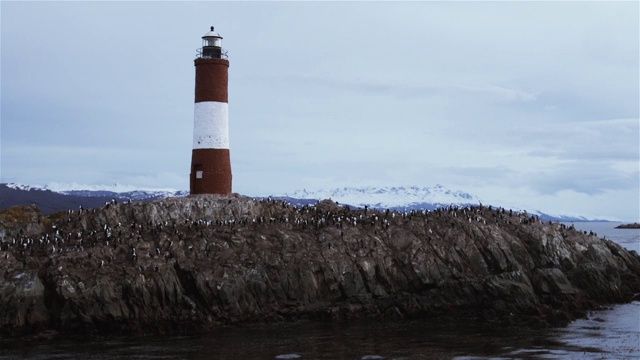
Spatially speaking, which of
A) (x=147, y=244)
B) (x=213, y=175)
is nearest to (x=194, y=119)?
(x=213, y=175)

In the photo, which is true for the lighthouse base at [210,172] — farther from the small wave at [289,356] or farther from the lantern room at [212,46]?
the small wave at [289,356]

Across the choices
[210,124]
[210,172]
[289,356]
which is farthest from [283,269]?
[210,124]

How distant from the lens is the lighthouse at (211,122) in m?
64.8

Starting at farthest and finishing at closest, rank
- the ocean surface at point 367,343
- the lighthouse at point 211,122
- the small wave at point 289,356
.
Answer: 1. the lighthouse at point 211,122
2. the ocean surface at point 367,343
3. the small wave at point 289,356

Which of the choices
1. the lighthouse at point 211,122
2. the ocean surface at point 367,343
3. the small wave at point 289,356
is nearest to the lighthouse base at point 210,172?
the lighthouse at point 211,122

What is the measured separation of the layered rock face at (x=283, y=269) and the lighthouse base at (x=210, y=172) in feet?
10.8

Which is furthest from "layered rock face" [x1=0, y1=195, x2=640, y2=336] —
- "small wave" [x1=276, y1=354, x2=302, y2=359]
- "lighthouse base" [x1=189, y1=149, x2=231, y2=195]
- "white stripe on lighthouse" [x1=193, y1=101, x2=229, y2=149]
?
"small wave" [x1=276, y1=354, x2=302, y2=359]

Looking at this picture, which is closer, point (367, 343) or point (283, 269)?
point (367, 343)

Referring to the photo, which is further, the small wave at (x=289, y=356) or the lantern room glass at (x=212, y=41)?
the lantern room glass at (x=212, y=41)

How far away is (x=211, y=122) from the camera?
65.1 meters

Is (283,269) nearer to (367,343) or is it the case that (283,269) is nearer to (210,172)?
(367,343)

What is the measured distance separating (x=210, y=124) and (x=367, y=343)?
29.4 metres

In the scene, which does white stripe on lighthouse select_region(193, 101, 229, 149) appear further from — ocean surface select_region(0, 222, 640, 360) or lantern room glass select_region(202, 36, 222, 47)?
ocean surface select_region(0, 222, 640, 360)

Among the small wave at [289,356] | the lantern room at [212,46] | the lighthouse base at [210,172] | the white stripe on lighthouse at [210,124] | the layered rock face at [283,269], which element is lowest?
the small wave at [289,356]
